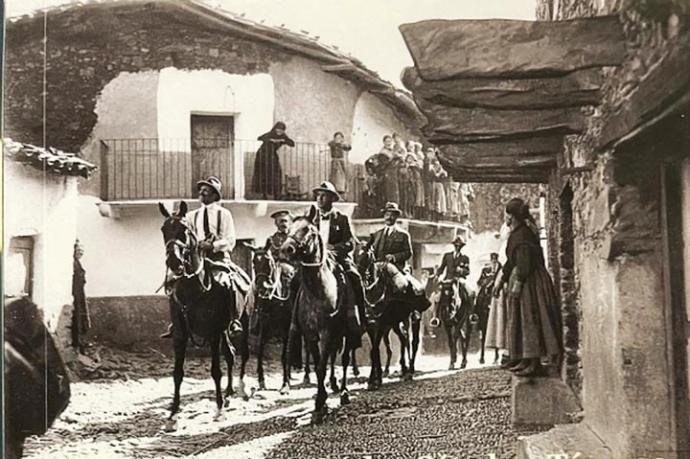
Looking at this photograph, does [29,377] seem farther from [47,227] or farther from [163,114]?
[163,114]

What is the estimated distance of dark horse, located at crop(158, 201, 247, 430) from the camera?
323 centimetres

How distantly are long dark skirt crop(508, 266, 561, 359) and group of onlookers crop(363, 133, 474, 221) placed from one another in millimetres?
421

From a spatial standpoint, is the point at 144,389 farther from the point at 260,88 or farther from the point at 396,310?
the point at 260,88

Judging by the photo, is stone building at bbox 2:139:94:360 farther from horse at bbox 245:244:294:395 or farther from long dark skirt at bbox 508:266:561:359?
long dark skirt at bbox 508:266:561:359

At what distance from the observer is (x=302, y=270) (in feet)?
11.1

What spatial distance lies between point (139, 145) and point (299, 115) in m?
0.66

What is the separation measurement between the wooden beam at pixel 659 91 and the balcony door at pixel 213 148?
1.51m

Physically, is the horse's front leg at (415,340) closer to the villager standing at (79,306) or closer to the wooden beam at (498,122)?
the wooden beam at (498,122)

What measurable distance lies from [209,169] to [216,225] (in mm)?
233

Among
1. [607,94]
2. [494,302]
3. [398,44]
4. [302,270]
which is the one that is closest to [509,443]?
[494,302]

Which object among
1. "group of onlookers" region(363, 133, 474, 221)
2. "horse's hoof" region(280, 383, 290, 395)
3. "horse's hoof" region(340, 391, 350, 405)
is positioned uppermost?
"group of onlookers" region(363, 133, 474, 221)

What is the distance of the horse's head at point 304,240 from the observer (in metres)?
3.29

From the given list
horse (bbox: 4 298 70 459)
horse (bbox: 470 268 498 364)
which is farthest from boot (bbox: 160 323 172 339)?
horse (bbox: 470 268 498 364)

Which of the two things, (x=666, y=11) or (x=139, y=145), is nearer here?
(x=666, y=11)
